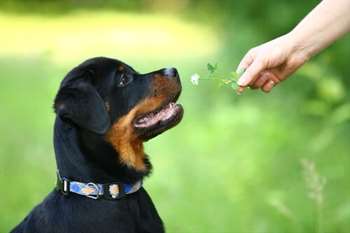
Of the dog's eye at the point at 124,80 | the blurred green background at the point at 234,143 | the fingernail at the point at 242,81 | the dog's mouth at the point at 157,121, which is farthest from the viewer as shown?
the blurred green background at the point at 234,143

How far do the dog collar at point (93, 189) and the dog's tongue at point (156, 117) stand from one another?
1.30 ft

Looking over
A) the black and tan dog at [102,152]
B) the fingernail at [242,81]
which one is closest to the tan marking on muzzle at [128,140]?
the black and tan dog at [102,152]

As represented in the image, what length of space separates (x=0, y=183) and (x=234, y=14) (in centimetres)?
625

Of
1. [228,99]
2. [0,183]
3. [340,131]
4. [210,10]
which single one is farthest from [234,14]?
[210,10]

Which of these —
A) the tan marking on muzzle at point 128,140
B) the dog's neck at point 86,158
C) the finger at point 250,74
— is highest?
the finger at point 250,74

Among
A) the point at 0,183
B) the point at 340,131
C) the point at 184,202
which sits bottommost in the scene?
the point at 0,183

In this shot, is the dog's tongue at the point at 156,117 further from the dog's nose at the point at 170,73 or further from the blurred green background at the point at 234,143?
the blurred green background at the point at 234,143

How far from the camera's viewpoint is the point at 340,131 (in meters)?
8.95

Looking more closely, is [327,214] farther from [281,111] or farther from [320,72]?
[281,111]

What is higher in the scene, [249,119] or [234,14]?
[234,14]

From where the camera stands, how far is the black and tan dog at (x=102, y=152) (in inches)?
173

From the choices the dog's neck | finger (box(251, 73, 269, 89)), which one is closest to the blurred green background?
finger (box(251, 73, 269, 89))

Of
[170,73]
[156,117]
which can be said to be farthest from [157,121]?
[170,73]

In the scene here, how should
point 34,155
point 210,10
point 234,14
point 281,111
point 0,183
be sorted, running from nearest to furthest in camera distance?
point 0,183, point 34,155, point 281,111, point 234,14, point 210,10
